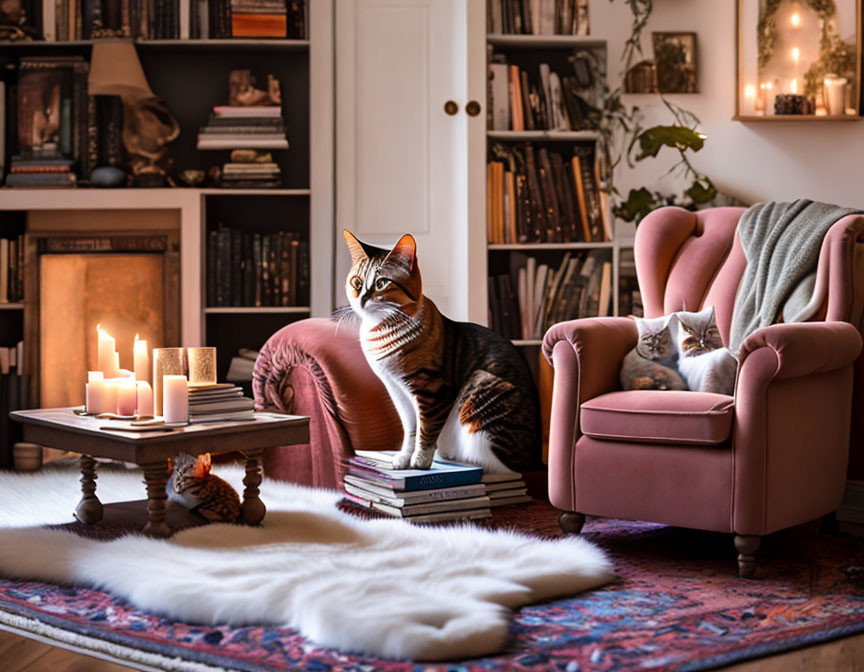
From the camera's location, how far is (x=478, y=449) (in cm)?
338

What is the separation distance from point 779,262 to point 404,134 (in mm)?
1886

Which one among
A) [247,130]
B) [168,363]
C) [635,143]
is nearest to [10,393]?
[247,130]

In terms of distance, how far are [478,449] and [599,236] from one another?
60.8 inches

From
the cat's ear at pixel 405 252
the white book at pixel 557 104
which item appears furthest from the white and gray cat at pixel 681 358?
the white book at pixel 557 104

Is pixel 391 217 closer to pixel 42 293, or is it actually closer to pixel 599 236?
pixel 599 236

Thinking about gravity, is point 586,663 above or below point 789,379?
below

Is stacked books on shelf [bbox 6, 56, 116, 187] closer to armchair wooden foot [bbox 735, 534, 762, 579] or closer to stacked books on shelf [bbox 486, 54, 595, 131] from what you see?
stacked books on shelf [bbox 486, 54, 595, 131]

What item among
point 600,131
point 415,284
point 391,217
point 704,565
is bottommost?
point 704,565

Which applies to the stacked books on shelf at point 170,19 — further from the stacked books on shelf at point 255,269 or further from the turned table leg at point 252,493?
the turned table leg at point 252,493

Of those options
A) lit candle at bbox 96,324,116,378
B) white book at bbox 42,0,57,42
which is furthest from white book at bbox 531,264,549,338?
white book at bbox 42,0,57,42

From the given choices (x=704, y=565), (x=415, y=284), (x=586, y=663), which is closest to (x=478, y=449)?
(x=415, y=284)

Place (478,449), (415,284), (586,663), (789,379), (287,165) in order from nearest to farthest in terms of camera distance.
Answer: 1. (586,663)
2. (789,379)
3. (415,284)
4. (478,449)
5. (287,165)

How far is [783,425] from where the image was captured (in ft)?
8.65

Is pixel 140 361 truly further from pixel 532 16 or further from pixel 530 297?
pixel 532 16
